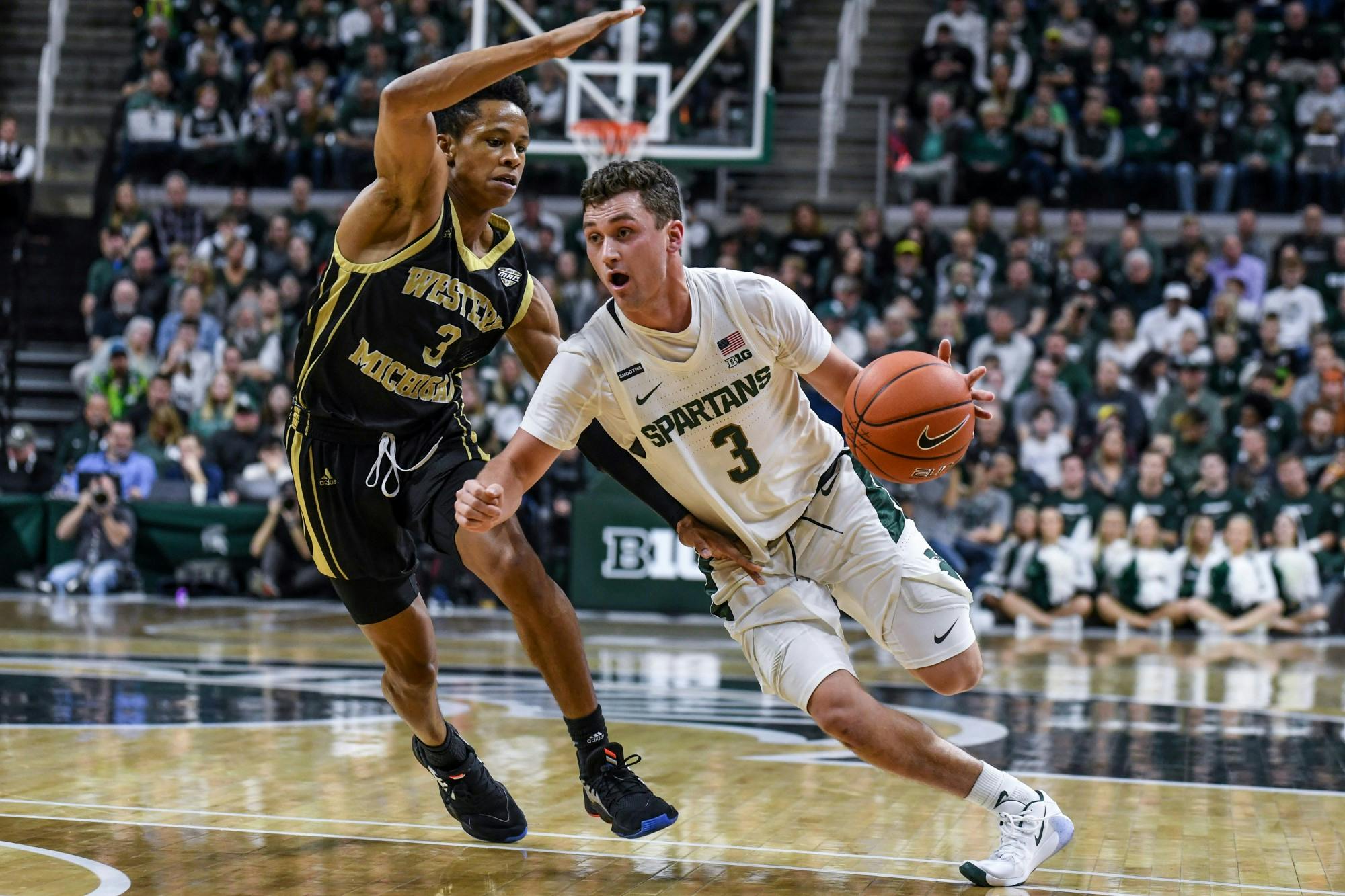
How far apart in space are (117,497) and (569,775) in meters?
9.24

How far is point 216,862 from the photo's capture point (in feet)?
15.8

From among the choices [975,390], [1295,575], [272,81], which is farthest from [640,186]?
[272,81]

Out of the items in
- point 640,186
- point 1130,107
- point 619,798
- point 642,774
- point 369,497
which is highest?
point 1130,107

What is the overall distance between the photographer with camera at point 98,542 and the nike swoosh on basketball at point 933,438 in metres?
10.9

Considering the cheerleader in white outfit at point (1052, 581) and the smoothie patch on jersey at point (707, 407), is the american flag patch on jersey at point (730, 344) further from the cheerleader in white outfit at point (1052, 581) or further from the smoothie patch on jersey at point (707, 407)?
the cheerleader in white outfit at point (1052, 581)

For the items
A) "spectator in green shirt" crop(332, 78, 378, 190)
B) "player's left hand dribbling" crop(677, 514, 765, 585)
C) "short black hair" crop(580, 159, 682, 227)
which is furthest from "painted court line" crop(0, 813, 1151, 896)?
"spectator in green shirt" crop(332, 78, 378, 190)

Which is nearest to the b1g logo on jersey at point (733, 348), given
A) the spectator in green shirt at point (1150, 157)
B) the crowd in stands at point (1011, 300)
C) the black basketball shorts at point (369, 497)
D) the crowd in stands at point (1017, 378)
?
the black basketball shorts at point (369, 497)

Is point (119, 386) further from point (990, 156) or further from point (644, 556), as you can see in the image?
point (990, 156)

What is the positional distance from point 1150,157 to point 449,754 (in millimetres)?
14330

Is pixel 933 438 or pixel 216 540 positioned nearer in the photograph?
pixel 933 438

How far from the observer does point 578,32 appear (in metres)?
4.38

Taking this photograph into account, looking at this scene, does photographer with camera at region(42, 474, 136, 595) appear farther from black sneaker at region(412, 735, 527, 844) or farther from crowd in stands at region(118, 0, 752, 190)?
black sneaker at region(412, 735, 527, 844)

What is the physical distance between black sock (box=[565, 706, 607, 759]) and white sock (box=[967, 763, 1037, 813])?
45.5 inches

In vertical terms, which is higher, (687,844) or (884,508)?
(884,508)
